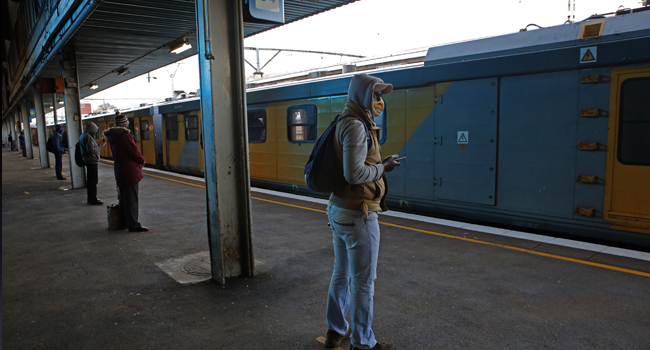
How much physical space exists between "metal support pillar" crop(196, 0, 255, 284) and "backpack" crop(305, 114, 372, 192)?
177cm

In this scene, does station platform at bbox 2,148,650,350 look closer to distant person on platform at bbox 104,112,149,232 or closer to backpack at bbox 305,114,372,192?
distant person on platform at bbox 104,112,149,232

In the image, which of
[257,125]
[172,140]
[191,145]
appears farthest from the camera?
[172,140]

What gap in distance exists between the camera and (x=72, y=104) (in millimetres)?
11992

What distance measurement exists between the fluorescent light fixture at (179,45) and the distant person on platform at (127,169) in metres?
4.85

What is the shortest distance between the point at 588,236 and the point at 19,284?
6715 millimetres

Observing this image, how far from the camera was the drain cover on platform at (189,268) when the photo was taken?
4.81 meters

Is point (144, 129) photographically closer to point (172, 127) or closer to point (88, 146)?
point (172, 127)

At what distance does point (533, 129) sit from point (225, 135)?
4176 mm

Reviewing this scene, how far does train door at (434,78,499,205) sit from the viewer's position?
259 inches

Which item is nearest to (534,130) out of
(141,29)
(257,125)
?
(257,125)

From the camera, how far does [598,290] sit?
4.26m

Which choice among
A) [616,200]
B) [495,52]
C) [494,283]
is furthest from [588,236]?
[495,52]

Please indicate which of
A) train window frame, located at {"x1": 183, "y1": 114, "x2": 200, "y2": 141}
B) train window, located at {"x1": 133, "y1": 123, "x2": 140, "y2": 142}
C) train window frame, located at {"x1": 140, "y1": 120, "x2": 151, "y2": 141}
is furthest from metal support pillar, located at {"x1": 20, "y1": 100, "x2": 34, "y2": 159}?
train window frame, located at {"x1": 183, "y1": 114, "x2": 200, "y2": 141}

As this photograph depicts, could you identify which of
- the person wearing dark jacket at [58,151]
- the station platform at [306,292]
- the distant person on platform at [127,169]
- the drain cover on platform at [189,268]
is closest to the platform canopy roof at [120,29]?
the person wearing dark jacket at [58,151]
